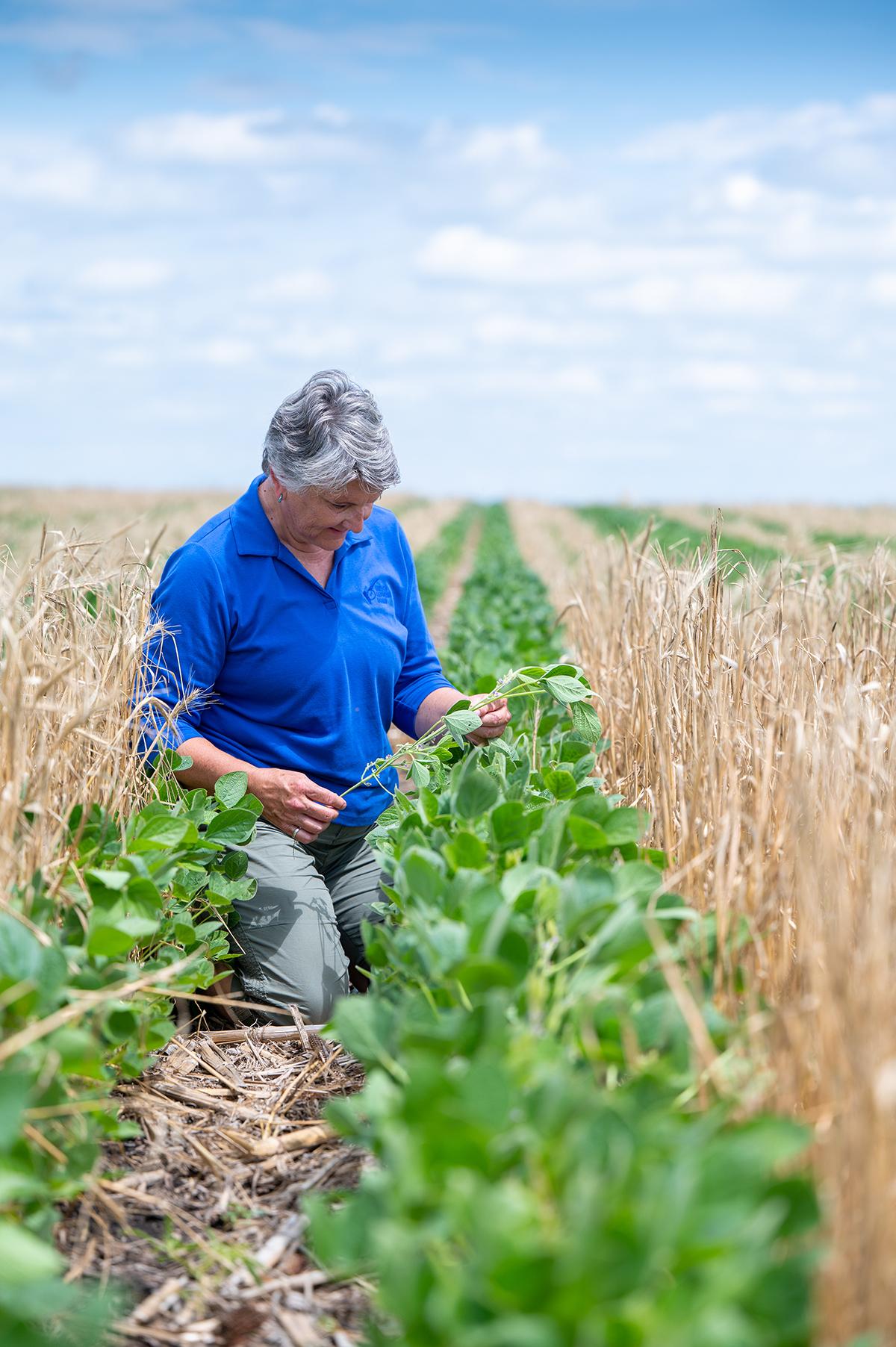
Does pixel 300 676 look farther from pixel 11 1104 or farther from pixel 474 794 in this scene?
pixel 11 1104

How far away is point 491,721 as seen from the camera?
8.56ft

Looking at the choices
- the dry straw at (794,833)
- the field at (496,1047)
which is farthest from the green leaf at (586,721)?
the dry straw at (794,833)

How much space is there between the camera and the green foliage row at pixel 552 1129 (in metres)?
0.92

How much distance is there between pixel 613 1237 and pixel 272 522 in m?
2.09

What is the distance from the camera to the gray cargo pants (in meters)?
2.55

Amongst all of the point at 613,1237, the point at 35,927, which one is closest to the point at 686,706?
the point at 35,927

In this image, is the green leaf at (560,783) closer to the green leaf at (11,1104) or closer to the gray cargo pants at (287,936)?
the gray cargo pants at (287,936)

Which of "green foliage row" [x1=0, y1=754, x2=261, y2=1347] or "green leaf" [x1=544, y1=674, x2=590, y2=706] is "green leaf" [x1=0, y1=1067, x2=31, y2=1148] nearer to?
"green foliage row" [x1=0, y1=754, x2=261, y2=1347]

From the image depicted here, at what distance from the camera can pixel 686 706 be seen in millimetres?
2535

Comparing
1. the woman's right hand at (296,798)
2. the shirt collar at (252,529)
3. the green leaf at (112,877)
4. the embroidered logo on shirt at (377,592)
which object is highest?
the shirt collar at (252,529)

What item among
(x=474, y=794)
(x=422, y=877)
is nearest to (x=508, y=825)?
(x=474, y=794)

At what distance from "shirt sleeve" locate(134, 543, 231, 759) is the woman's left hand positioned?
2.06 ft

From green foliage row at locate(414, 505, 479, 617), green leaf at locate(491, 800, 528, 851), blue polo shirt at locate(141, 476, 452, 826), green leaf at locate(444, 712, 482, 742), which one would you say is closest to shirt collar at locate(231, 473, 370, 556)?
blue polo shirt at locate(141, 476, 452, 826)

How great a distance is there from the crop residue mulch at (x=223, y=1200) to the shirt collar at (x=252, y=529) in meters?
1.11
